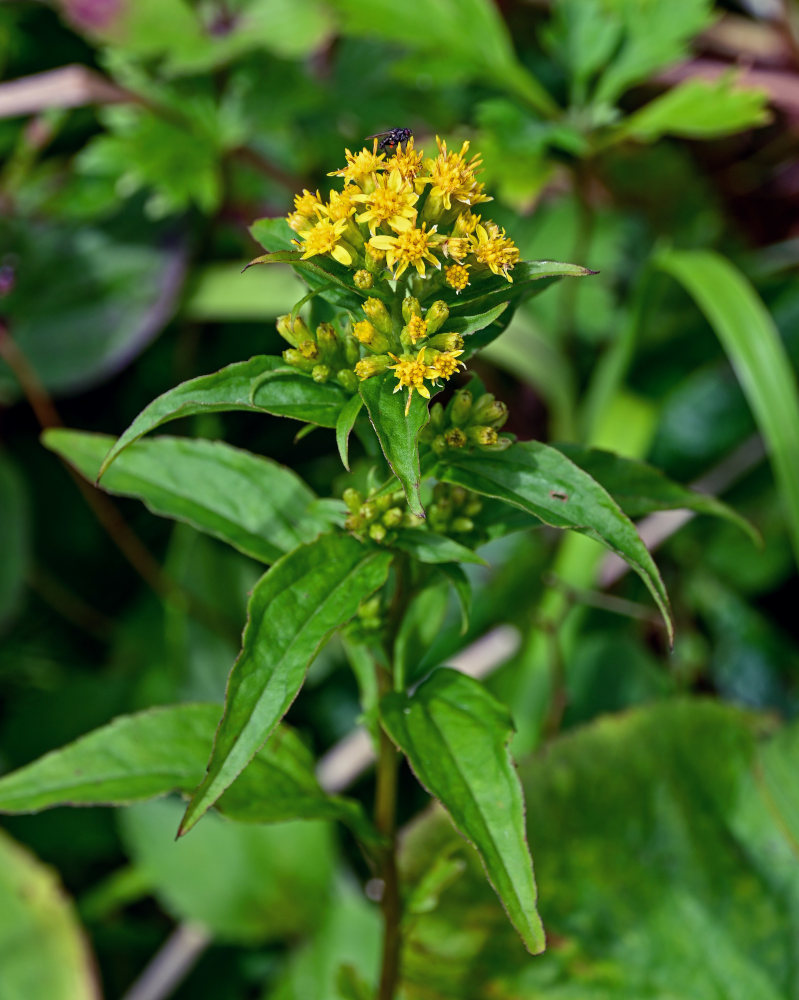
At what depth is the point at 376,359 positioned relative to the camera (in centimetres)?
78

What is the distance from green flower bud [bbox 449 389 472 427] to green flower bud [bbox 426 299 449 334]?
70mm

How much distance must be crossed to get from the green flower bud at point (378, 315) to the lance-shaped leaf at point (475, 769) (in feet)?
1.13

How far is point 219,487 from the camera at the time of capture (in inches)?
39.6

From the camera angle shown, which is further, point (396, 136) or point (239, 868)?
point (239, 868)

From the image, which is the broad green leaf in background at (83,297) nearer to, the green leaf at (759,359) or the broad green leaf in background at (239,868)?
the broad green leaf in background at (239,868)

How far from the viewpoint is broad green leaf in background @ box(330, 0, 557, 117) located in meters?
1.74

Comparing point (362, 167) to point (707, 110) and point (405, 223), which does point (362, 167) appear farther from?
point (707, 110)

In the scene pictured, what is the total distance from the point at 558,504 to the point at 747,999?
1067 mm

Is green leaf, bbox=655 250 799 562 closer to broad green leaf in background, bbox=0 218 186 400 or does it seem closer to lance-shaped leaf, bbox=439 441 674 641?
lance-shaped leaf, bbox=439 441 674 641

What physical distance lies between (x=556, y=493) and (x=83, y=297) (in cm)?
160

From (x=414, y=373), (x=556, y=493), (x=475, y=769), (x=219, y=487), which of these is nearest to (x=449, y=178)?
(x=414, y=373)

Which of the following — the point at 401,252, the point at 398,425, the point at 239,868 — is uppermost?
the point at 401,252

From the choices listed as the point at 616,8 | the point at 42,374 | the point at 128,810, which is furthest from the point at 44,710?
the point at 616,8

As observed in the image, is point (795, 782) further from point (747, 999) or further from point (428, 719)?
point (428, 719)
